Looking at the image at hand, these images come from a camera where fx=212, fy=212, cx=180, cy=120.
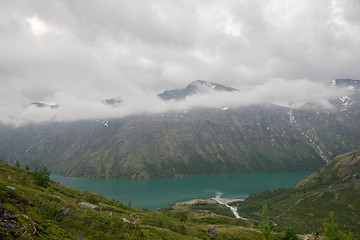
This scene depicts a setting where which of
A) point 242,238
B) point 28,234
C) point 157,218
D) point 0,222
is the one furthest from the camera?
point 242,238

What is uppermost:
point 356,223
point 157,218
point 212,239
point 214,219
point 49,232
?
point 49,232

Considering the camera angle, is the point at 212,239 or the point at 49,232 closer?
the point at 49,232

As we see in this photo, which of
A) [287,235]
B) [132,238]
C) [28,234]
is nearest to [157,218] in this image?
[132,238]

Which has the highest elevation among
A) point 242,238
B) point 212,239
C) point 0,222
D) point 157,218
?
point 0,222

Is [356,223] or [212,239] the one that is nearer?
[212,239]

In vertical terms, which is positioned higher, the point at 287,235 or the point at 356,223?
the point at 287,235

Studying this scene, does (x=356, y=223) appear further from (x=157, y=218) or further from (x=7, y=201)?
(x=7, y=201)

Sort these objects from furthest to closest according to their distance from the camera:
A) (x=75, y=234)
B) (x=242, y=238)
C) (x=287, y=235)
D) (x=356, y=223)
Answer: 1. (x=356, y=223)
2. (x=287, y=235)
3. (x=242, y=238)
4. (x=75, y=234)

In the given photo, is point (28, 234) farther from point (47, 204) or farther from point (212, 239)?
point (212, 239)

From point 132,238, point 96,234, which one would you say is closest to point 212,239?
point 132,238
